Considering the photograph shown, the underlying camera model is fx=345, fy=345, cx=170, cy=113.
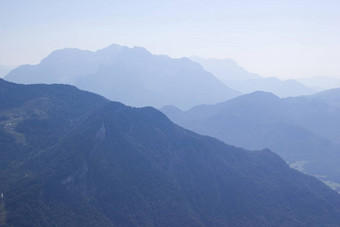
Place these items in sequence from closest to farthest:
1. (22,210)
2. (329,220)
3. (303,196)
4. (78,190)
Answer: (22,210)
(78,190)
(329,220)
(303,196)

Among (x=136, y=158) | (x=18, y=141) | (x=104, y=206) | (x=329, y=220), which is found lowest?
(x=329, y=220)

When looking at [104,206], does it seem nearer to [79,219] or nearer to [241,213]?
[79,219]

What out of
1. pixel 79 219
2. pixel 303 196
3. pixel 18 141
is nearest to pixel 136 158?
pixel 79 219

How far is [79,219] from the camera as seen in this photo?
144 meters

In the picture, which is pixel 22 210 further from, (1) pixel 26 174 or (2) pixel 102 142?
(2) pixel 102 142

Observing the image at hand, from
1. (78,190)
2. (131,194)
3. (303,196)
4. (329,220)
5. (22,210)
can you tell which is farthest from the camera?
(303,196)

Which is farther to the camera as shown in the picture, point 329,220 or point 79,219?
point 329,220

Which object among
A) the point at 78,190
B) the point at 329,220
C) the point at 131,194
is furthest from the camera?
the point at 329,220

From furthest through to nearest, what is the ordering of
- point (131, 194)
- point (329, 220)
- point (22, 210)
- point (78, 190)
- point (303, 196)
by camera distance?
1. point (303, 196)
2. point (329, 220)
3. point (131, 194)
4. point (78, 190)
5. point (22, 210)

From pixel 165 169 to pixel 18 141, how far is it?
82.8 m

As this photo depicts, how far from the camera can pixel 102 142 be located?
185000 millimetres

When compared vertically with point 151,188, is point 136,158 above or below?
above

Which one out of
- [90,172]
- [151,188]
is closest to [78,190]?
[90,172]

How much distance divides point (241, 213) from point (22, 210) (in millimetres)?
105190
